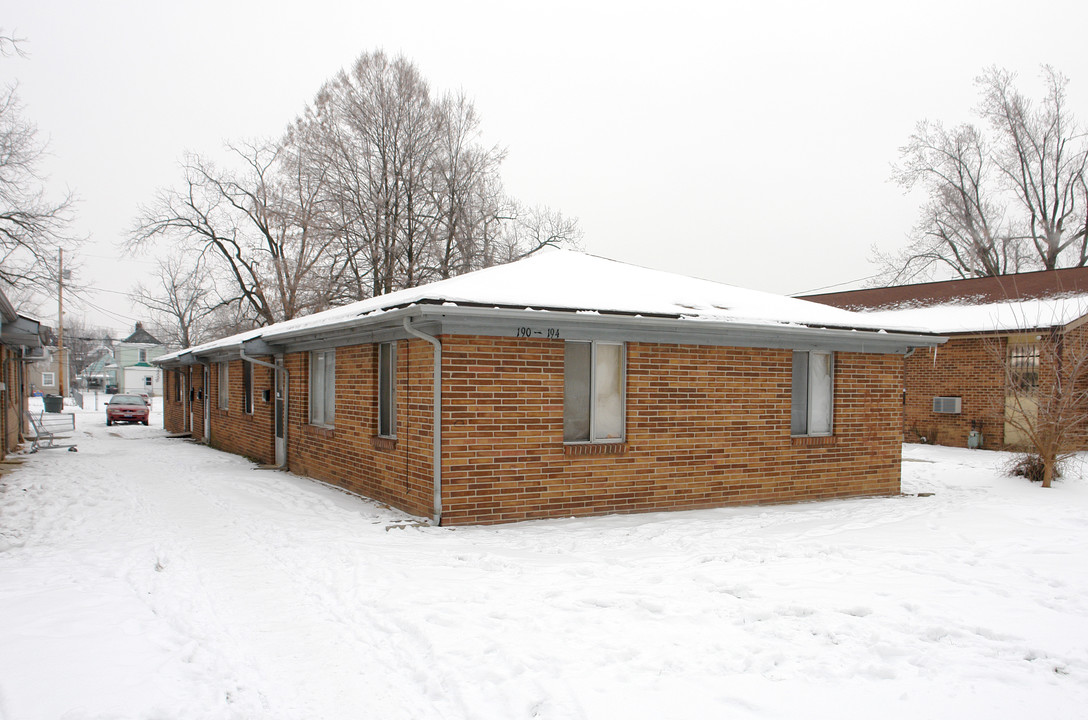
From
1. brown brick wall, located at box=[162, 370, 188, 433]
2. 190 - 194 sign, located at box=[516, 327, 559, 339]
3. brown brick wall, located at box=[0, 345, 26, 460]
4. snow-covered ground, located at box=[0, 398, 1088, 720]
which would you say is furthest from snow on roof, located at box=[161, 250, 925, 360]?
brown brick wall, located at box=[162, 370, 188, 433]

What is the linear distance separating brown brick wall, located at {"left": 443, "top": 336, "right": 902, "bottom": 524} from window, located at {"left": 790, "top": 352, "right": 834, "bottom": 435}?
0.17 metres

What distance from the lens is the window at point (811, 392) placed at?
10.4m

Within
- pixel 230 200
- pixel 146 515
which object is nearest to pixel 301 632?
pixel 146 515

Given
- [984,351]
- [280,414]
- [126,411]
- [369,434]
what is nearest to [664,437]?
[369,434]

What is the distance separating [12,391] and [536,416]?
52.5 ft

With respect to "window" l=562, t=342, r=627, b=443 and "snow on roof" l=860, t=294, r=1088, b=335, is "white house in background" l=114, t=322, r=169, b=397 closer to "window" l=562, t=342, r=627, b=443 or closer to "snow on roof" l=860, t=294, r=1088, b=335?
"snow on roof" l=860, t=294, r=1088, b=335

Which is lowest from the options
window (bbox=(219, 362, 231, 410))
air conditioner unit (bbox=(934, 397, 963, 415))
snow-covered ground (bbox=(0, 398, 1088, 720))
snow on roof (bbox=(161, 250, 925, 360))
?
snow-covered ground (bbox=(0, 398, 1088, 720))

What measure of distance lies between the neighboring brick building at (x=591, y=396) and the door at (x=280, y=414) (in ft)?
2.97

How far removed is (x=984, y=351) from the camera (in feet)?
60.2

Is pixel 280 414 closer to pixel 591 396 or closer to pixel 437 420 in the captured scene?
pixel 437 420

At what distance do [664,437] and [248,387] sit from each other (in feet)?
33.8

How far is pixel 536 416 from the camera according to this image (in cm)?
835

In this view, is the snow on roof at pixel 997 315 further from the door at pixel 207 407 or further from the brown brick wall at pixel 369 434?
the door at pixel 207 407

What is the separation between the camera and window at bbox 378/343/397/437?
9305 millimetres
